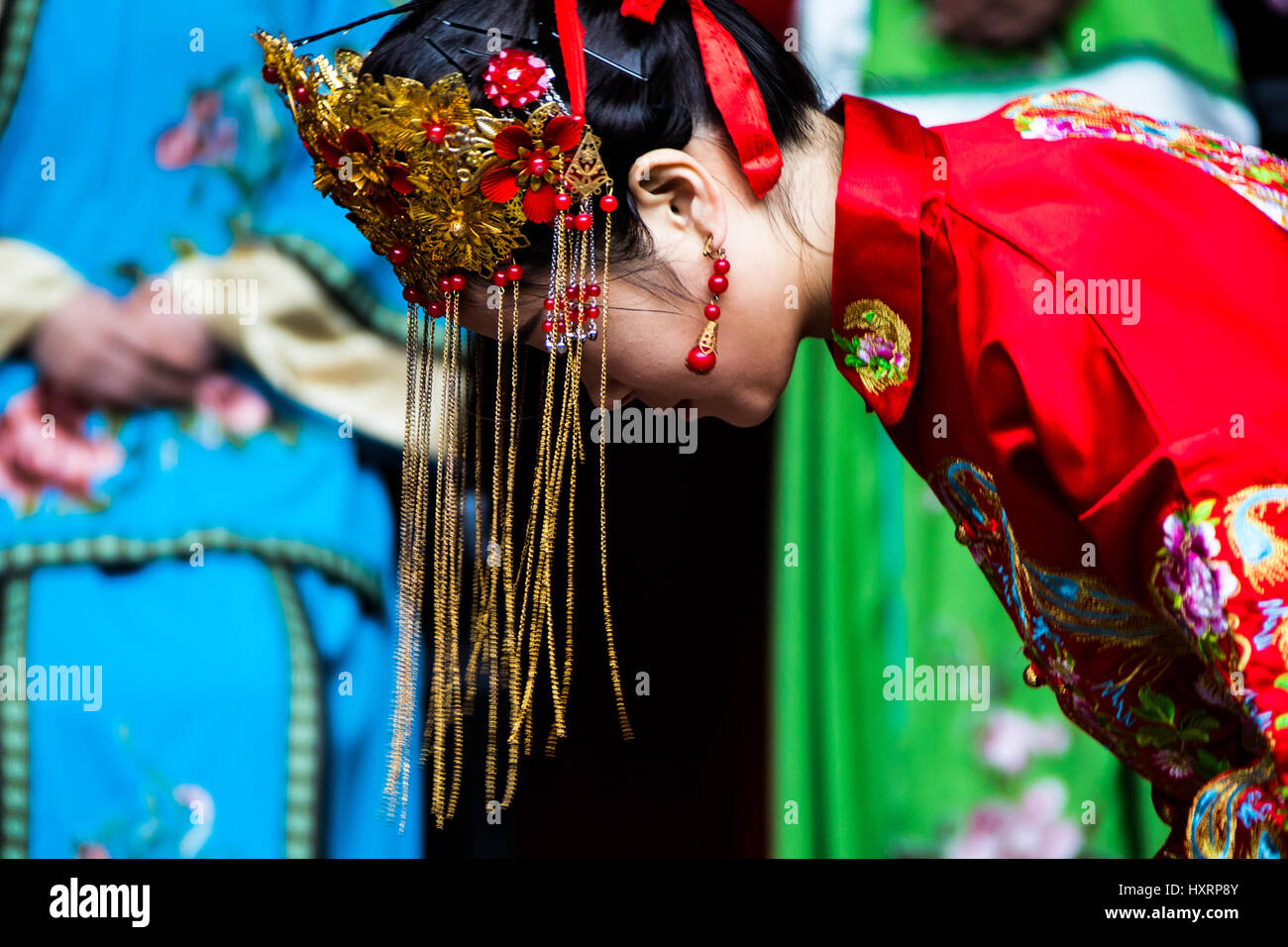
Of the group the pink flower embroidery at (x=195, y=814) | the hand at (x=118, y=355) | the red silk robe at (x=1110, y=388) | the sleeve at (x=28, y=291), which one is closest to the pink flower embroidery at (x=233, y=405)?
the hand at (x=118, y=355)

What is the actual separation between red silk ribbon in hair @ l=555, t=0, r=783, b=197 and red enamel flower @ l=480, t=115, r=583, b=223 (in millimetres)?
19

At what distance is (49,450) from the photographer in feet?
4.85

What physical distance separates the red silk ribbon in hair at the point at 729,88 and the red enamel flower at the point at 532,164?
0.7 inches

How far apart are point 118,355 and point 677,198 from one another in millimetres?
883

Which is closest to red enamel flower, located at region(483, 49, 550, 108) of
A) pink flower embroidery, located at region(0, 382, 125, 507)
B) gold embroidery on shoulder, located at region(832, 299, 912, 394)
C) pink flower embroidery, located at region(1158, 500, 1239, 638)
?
gold embroidery on shoulder, located at region(832, 299, 912, 394)

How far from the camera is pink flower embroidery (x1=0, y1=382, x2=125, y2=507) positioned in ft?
4.83

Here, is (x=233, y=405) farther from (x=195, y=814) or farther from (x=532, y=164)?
(x=532, y=164)

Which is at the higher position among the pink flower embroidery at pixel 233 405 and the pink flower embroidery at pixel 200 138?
the pink flower embroidery at pixel 200 138

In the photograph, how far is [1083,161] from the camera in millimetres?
822

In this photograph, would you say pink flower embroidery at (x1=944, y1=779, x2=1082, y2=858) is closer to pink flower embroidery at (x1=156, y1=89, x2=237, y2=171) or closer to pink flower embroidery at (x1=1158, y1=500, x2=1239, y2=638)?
pink flower embroidery at (x1=1158, y1=500, x2=1239, y2=638)

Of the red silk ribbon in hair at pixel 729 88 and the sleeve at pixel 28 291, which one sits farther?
the sleeve at pixel 28 291

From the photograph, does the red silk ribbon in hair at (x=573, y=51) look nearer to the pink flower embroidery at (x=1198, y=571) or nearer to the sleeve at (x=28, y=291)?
the pink flower embroidery at (x=1198, y=571)

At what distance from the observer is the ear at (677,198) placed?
846mm

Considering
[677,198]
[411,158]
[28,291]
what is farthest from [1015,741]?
[28,291]
